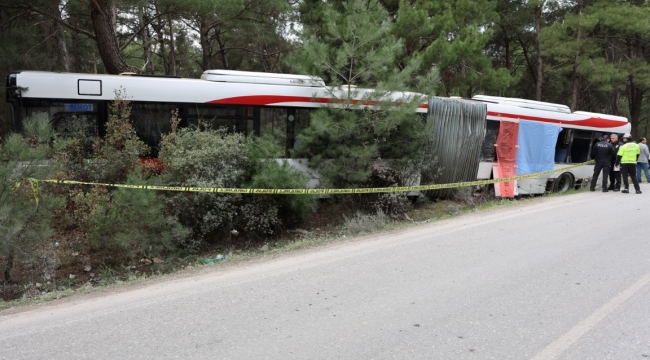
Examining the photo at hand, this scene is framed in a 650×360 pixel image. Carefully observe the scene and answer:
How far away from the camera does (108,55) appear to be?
13492 mm

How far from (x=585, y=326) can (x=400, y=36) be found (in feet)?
44.9

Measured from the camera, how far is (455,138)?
12.5 m

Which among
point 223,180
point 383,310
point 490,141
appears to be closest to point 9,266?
point 223,180

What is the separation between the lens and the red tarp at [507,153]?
13250mm

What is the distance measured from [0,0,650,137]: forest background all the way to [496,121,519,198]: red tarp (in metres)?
2.39

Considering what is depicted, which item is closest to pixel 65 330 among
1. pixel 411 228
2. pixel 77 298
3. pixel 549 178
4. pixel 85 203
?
pixel 77 298

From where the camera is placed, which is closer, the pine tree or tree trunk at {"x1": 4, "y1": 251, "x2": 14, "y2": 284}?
tree trunk at {"x1": 4, "y1": 251, "x2": 14, "y2": 284}

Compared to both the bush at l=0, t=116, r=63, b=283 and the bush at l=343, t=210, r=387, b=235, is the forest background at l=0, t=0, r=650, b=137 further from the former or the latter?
the bush at l=0, t=116, r=63, b=283

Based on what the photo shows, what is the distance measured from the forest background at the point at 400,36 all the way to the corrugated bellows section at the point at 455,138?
767 mm

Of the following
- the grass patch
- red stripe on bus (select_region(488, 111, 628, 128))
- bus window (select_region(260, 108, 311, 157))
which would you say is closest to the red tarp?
red stripe on bus (select_region(488, 111, 628, 128))

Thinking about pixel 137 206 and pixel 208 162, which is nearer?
pixel 137 206

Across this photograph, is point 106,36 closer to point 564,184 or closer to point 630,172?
point 564,184

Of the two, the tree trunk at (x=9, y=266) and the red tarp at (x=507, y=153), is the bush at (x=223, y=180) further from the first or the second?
the red tarp at (x=507, y=153)

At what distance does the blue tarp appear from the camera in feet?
44.3
